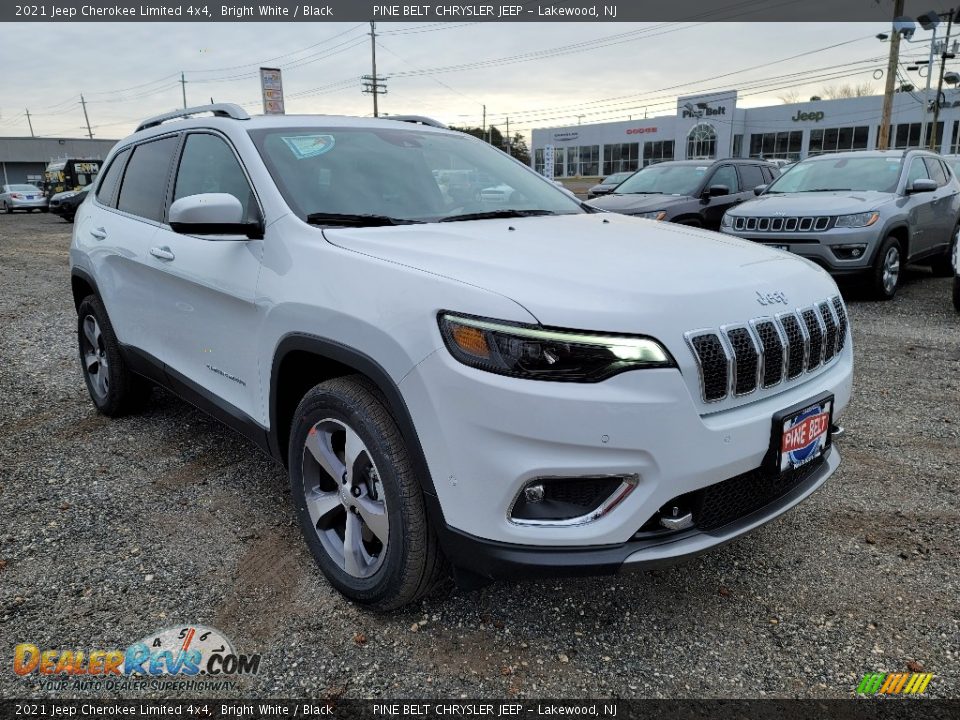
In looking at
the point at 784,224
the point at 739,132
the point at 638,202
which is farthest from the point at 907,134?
the point at 784,224

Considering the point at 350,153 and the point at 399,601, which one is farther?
the point at 350,153

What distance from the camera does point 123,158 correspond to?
4430 mm

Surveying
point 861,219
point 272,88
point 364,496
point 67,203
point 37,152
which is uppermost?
point 272,88

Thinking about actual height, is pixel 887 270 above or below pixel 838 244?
below

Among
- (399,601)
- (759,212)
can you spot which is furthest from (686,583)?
(759,212)

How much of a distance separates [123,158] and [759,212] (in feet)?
22.9

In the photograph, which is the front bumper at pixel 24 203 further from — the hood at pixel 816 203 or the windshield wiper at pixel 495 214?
the windshield wiper at pixel 495 214

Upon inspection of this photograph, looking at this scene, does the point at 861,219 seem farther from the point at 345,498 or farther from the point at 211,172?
the point at 345,498

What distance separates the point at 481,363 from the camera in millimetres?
1989

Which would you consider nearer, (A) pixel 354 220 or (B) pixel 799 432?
(B) pixel 799 432

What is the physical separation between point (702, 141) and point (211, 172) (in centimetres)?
6348

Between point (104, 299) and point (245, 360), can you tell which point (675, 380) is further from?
point (104, 299)

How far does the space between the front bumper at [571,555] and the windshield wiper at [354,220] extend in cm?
127

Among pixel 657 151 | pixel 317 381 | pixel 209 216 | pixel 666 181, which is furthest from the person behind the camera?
pixel 657 151
